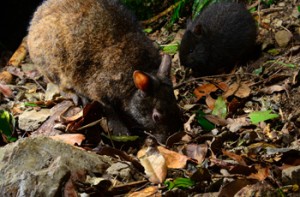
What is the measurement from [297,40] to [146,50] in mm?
2400

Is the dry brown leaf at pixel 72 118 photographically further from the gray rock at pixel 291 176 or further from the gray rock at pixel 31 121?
the gray rock at pixel 291 176

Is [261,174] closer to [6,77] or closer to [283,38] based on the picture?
[283,38]

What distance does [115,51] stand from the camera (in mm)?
6332

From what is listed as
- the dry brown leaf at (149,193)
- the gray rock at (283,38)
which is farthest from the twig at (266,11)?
the dry brown leaf at (149,193)

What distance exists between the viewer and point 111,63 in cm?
630

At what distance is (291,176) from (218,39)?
4.78 m

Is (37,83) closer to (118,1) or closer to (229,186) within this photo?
(118,1)

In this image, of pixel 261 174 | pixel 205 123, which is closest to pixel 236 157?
pixel 261 174

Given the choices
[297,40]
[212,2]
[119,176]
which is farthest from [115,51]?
[212,2]

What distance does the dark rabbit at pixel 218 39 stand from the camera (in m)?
8.12

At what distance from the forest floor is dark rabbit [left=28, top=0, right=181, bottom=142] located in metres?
0.25

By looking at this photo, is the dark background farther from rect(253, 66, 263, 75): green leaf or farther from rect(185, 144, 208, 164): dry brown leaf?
rect(185, 144, 208, 164): dry brown leaf

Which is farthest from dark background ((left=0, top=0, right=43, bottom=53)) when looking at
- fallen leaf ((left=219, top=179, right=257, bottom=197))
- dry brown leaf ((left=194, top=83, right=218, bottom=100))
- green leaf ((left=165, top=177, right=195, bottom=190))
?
fallen leaf ((left=219, top=179, right=257, bottom=197))

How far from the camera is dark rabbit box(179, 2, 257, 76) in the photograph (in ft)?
26.6
